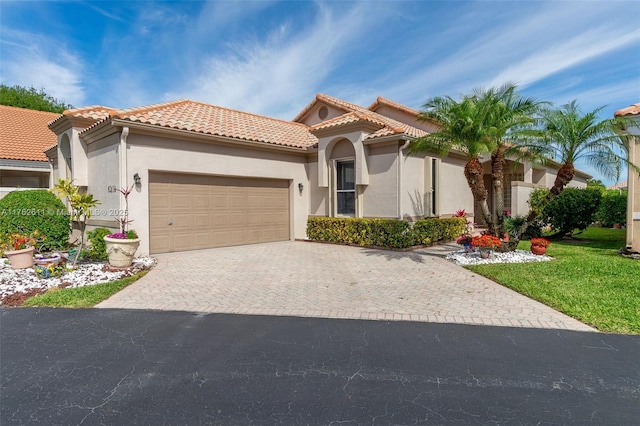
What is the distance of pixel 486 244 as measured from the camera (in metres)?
9.94

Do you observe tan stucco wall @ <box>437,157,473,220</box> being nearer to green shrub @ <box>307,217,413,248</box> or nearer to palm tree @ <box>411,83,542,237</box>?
green shrub @ <box>307,217,413,248</box>

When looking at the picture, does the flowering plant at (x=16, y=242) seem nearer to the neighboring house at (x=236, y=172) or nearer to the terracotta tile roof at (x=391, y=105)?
the neighboring house at (x=236, y=172)

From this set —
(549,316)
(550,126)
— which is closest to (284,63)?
(550,126)

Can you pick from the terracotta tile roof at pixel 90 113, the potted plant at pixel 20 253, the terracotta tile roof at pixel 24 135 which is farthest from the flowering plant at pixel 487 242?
the terracotta tile roof at pixel 24 135

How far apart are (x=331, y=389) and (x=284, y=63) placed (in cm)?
1468

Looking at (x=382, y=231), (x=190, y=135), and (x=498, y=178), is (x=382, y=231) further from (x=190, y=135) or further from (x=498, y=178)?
(x=190, y=135)

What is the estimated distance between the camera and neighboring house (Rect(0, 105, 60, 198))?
16734 millimetres

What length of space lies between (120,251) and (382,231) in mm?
8114

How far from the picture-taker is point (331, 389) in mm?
3475

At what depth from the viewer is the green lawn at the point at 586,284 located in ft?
17.9

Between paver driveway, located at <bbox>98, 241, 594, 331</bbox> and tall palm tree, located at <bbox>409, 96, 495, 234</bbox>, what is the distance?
2.56 m

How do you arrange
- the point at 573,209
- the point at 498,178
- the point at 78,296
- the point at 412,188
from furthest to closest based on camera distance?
1. the point at 573,209
2. the point at 412,188
3. the point at 498,178
4. the point at 78,296

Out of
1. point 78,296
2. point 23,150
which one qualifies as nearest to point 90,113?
point 23,150

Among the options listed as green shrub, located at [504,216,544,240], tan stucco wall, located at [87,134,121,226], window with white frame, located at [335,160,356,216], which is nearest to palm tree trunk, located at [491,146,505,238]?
green shrub, located at [504,216,544,240]
